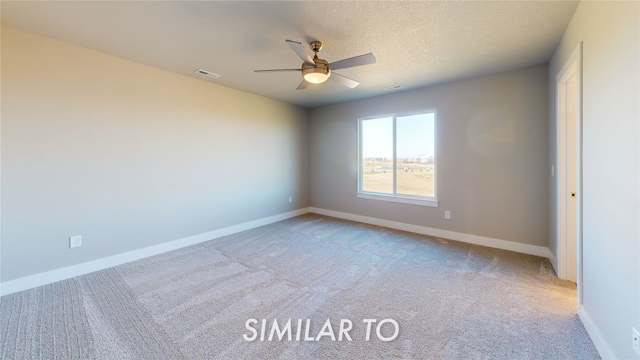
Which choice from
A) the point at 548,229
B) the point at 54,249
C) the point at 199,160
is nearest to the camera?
the point at 54,249

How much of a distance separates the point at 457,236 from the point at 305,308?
2.95 meters

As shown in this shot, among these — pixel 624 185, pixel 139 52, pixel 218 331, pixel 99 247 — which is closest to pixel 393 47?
pixel 624 185

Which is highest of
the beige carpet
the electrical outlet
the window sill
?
the window sill

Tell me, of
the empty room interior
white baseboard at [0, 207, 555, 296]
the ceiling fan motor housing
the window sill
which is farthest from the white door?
the ceiling fan motor housing

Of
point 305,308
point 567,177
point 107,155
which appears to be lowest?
point 305,308

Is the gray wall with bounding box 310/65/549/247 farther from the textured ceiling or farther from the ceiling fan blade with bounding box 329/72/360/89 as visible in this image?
the ceiling fan blade with bounding box 329/72/360/89

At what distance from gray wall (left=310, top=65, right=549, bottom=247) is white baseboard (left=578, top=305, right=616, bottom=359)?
1636 mm

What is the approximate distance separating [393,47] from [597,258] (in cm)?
251

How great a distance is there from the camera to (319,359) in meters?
1.60

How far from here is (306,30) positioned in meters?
2.33

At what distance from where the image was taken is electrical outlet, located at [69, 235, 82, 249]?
2756mm

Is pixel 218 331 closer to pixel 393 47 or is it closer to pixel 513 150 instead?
pixel 393 47

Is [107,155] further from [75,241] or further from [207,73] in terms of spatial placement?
[207,73]

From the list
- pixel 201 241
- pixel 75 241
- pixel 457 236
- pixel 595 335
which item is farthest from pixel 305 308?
pixel 457 236
